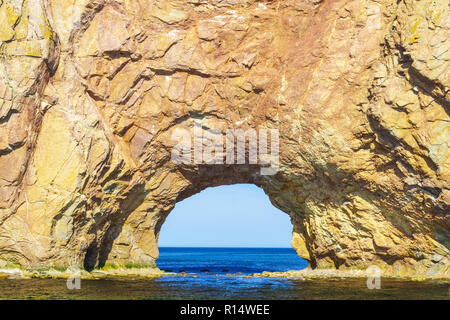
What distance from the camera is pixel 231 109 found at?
2922 centimetres

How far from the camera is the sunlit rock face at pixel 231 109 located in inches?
954

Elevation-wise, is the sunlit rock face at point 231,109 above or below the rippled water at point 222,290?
Result: above

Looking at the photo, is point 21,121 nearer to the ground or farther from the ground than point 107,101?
nearer to the ground

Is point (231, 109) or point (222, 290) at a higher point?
point (231, 109)

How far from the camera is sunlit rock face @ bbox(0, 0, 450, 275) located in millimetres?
24234

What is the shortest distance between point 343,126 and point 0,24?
18.0m

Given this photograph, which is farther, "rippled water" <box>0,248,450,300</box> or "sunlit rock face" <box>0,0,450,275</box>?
"sunlit rock face" <box>0,0,450,275</box>

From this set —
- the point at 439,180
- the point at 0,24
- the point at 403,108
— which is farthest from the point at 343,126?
the point at 0,24

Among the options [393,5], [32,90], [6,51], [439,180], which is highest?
[393,5]

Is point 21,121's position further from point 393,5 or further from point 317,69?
point 393,5

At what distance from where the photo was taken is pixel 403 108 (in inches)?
957

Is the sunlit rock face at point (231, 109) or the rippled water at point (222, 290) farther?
the sunlit rock face at point (231, 109)

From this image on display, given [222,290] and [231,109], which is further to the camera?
[231,109]

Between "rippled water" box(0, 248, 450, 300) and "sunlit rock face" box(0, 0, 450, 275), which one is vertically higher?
"sunlit rock face" box(0, 0, 450, 275)
